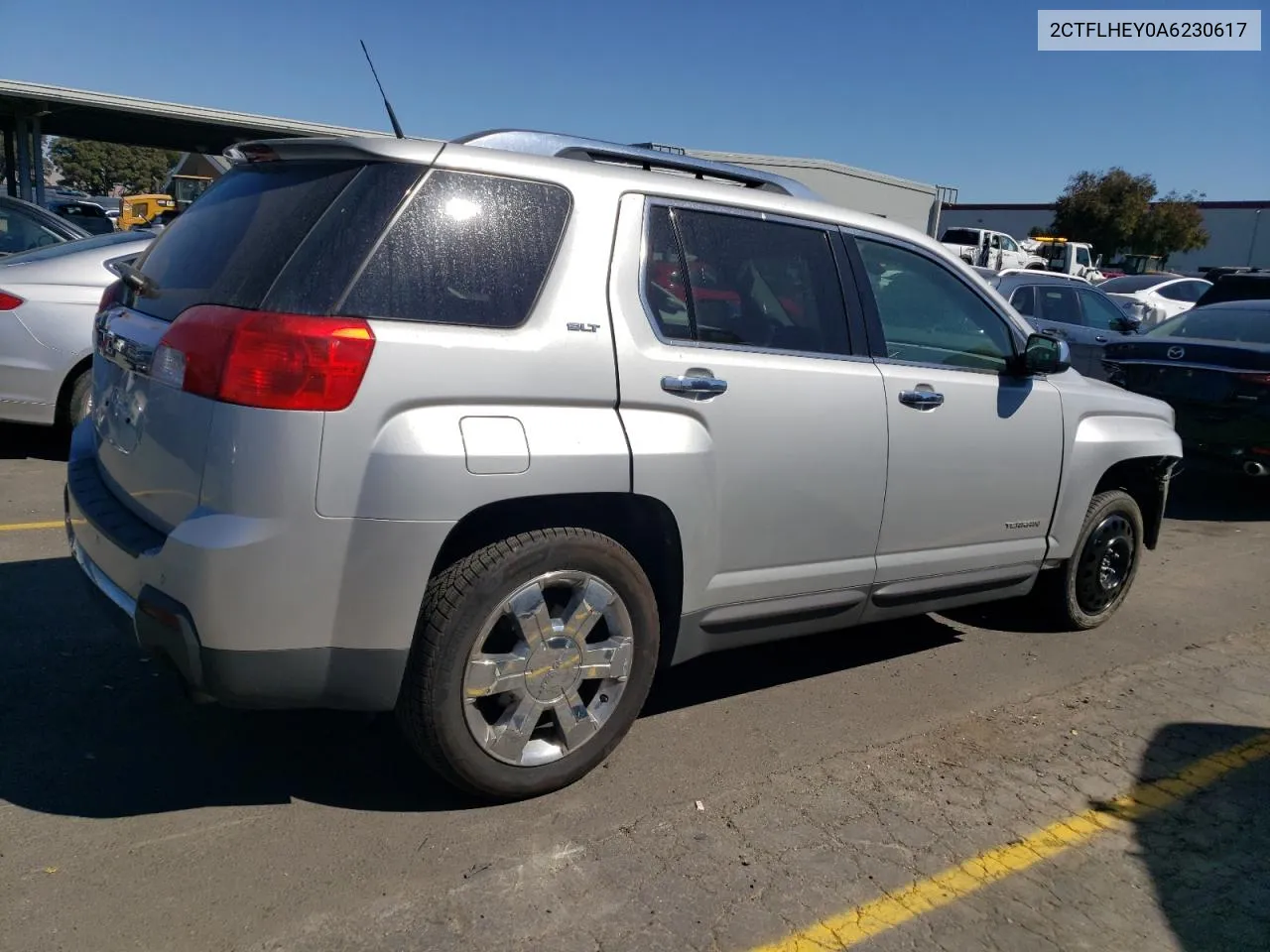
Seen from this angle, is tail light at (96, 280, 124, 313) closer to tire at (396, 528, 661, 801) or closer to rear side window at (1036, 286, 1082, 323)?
tire at (396, 528, 661, 801)

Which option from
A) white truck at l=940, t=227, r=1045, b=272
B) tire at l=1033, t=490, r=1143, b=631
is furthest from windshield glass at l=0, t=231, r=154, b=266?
white truck at l=940, t=227, r=1045, b=272

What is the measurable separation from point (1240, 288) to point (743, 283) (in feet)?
35.6

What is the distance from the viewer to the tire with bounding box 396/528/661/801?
2.99 meters

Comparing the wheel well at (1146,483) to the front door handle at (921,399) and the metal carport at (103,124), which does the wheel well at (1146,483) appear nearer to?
the front door handle at (921,399)

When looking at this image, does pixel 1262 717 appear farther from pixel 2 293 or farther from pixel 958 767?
pixel 2 293

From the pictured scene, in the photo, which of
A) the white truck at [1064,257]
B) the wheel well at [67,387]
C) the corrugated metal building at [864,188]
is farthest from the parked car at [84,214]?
the white truck at [1064,257]

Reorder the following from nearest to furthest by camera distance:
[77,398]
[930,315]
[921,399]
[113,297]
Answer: [113,297], [921,399], [930,315], [77,398]

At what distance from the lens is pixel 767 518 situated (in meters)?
3.66

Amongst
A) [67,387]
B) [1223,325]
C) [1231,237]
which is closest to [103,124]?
[67,387]

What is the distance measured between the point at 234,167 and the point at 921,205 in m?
23.2

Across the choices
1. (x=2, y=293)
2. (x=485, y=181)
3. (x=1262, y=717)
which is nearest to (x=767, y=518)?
(x=485, y=181)

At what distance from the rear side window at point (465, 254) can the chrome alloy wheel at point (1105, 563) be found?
336 centimetres

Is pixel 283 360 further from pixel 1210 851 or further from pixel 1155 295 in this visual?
pixel 1155 295

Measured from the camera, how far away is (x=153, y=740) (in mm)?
3523
